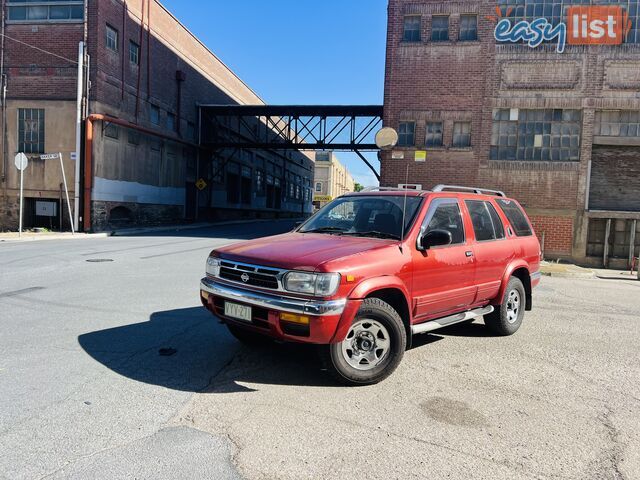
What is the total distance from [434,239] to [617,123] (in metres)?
16.4

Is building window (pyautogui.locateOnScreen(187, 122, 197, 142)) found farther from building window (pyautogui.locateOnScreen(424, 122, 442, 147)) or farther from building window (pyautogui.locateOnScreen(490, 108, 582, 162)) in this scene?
building window (pyautogui.locateOnScreen(490, 108, 582, 162))

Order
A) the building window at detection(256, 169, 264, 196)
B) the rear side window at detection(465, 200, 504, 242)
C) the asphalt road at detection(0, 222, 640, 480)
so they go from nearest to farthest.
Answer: the asphalt road at detection(0, 222, 640, 480)
the rear side window at detection(465, 200, 504, 242)
the building window at detection(256, 169, 264, 196)

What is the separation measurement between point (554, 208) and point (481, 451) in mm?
16206

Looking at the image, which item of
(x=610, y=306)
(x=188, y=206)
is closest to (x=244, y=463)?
(x=610, y=306)

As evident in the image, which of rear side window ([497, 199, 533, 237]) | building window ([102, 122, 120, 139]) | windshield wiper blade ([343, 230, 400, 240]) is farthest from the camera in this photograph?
building window ([102, 122, 120, 139])

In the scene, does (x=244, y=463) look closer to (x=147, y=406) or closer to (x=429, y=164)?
(x=147, y=406)

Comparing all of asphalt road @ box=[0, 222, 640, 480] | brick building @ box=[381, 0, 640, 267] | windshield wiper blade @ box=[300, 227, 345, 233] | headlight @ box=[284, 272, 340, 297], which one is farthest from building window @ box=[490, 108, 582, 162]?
headlight @ box=[284, 272, 340, 297]

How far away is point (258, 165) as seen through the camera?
47969 millimetres

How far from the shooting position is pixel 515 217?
6527mm

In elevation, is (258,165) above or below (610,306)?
above

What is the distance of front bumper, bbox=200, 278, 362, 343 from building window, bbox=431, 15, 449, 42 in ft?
54.9

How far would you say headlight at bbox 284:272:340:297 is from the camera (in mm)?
3748

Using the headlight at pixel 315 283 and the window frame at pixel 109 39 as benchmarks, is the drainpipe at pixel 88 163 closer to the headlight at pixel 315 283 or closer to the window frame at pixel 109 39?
the window frame at pixel 109 39

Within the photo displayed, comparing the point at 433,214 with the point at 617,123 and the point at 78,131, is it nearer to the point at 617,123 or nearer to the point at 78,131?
the point at 617,123
